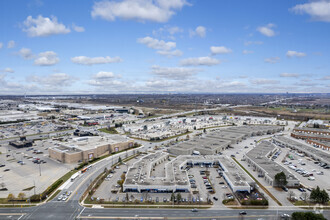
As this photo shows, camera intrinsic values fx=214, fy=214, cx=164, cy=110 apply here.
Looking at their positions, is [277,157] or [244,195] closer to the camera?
[244,195]

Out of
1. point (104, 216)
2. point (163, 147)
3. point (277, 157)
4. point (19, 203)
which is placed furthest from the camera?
point (163, 147)

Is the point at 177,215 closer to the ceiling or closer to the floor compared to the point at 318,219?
closer to the floor

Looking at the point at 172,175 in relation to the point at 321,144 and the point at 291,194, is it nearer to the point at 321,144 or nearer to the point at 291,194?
the point at 291,194

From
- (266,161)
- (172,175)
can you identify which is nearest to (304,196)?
(266,161)

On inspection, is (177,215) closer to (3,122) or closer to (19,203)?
(19,203)

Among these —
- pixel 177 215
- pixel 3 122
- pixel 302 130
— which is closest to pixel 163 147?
pixel 177 215
